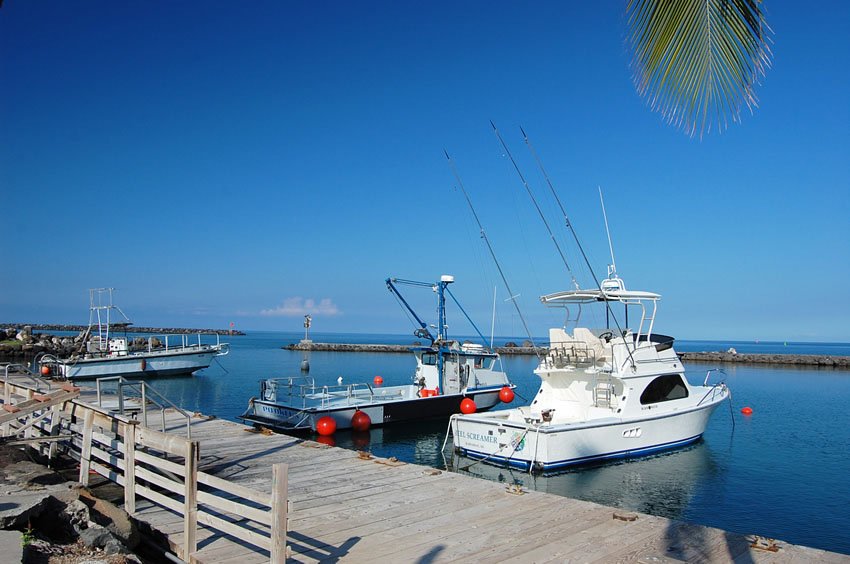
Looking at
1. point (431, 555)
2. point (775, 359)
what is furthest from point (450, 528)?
point (775, 359)

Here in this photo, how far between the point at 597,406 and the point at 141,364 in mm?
36020

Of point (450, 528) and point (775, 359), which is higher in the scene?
point (450, 528)

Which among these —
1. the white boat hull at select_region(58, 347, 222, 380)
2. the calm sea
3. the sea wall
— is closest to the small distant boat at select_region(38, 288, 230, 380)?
the white boat hull at select_region(58, 347, 222, 380)

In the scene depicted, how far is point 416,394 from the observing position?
2577 cm

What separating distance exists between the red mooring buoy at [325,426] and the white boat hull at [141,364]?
1010 inches

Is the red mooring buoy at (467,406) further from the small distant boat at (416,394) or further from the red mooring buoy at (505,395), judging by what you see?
the red mooring buoy at (505,395)

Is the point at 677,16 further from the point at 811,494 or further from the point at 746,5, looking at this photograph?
the point at 811,494

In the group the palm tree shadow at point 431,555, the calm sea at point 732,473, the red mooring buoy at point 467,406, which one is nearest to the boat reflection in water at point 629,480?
the calm sea at point 732,473

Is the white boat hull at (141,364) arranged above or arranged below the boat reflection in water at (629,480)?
above

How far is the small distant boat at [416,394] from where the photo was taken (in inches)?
838

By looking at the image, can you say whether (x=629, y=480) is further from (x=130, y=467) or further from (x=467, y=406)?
(x=130, y=467)

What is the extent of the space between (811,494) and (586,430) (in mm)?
5892

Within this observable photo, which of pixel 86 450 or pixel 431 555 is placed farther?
pixel 86 450

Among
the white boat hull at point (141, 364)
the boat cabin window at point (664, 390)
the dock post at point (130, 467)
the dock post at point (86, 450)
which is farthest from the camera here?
the white boat hull at point (141, 364)
